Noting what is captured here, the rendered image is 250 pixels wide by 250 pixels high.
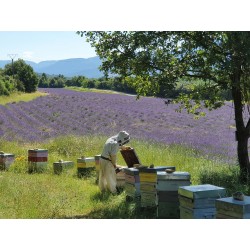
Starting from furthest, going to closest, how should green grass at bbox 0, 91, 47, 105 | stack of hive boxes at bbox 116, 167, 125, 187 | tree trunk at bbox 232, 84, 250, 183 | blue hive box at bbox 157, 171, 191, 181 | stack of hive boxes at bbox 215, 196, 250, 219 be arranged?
1. green grass at bbox 0, 91, 47, 105
2. tree trunk at bbox 232, 84, 250, 183
3. stack of hive boxes at bbox 116, 167, 125, 187
4. blue hive box at bbox 157, 171, 191, 181
5. stack of hive boxes at bbox 215, 196, 250, 219

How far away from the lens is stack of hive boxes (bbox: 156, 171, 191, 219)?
247 inches

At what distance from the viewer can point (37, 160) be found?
1170 centimetres

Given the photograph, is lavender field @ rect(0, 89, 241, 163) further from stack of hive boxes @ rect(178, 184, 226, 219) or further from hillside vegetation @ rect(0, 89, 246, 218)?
stack of hive boxes @ rect(178, 184, 226, 219)

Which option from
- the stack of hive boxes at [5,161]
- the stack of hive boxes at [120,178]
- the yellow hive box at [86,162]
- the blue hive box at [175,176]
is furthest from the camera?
the stack of hive boxes at [5,161]

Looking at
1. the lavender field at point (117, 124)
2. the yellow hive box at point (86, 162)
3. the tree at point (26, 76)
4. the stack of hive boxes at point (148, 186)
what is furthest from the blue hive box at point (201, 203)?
the tree at point (26, 76)

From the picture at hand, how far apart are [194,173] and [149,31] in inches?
131

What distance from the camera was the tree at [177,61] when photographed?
8.31 m

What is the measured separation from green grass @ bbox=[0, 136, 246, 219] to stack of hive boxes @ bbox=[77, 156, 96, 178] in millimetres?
166

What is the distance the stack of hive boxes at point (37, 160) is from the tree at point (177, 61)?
3.67m

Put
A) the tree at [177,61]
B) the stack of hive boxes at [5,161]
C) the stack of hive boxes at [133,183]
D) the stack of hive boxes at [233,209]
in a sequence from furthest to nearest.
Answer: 1. the stack of hive boxes at [5,161]
2. the tree at [177,61]
3. the stack of hive boxes at [133,183]
4. the stack of hive boxes at [233,209]

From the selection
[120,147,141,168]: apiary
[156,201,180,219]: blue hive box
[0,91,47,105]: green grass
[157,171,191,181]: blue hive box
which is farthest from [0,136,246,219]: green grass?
[0,91,47,105]: green grass

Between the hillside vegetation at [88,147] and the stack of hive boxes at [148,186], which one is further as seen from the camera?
the hillside vegetation at [88,147]

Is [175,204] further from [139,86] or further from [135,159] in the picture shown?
[139,86]

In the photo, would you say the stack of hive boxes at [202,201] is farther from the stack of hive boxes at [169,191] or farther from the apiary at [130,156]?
the apiary at [130,156]
